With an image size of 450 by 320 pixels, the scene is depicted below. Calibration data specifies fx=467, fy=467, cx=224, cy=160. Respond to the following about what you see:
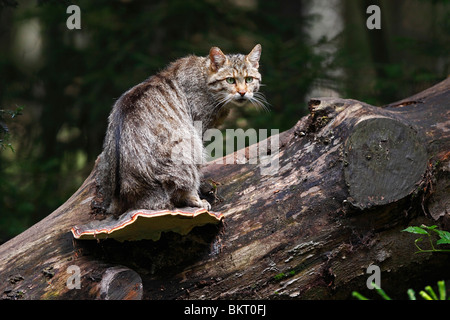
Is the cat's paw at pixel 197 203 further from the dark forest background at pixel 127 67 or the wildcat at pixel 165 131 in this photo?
the dark forest background at pixel 127 67

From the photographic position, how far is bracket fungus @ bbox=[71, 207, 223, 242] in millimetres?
2922

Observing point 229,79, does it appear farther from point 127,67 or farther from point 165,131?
point 127,67

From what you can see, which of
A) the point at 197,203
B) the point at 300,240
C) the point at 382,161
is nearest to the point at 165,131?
the point at 197,203

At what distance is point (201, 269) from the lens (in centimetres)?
331

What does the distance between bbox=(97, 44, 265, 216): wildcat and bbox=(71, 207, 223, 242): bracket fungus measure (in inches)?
12.1

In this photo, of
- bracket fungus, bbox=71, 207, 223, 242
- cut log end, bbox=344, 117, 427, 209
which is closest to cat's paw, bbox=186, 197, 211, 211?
bracket fungus, bbox=71, 207, 223, 242

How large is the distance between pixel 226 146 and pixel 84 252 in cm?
304

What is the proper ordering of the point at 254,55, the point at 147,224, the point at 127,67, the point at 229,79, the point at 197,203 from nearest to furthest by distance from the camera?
the point at 147,224, the point at 197,203, the point at 229,79, the point at 254,55, the point at 127,67

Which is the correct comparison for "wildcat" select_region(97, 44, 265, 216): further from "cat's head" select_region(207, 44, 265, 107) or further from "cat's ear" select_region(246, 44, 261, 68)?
"cat's ear" select_region(246, 44, 261, 68)

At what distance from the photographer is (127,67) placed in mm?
7414

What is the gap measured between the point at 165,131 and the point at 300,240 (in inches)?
52.1

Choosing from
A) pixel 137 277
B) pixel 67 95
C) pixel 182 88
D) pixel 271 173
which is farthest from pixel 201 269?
pixel 67 95

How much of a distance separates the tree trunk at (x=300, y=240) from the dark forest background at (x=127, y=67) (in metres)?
2.98

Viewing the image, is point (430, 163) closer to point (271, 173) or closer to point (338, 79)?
point (271, 173)
